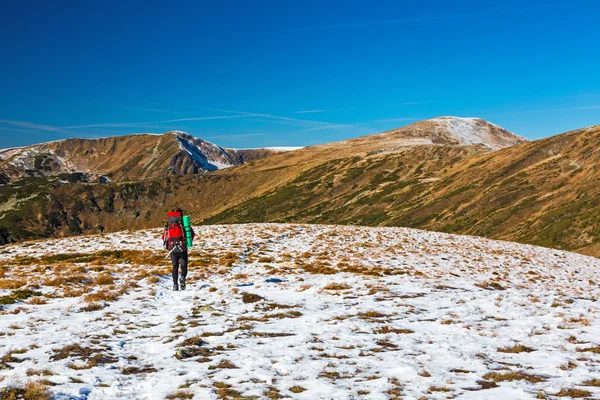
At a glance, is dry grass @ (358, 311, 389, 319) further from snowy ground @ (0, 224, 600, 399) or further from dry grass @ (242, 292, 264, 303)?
dry grass @ (242, 292, 264, 303)

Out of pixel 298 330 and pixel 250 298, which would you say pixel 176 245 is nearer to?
pixel 250 298

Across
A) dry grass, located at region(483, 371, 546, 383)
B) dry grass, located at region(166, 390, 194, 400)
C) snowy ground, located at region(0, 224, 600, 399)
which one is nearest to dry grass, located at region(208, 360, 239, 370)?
snowy ground, located at region(0, 224, 600, 399)

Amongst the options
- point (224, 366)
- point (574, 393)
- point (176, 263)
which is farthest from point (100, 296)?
point (574, 393)

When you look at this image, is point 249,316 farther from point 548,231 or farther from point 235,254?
point 548,231

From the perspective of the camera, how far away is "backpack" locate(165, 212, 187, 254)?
65.4 ft

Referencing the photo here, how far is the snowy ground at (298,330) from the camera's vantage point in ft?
30.2

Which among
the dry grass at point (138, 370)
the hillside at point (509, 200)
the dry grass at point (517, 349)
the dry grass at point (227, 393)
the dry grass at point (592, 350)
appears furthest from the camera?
the hillside at point (509, 200)

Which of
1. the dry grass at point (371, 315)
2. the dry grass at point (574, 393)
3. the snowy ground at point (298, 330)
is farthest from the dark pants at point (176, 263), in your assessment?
the dry grass at point (574, 393)

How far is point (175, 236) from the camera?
65.5 ft

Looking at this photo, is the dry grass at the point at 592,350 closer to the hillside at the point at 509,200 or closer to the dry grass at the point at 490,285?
the dry grass at the point at 490,285

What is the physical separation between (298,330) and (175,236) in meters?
8.96

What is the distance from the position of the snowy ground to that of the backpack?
212 cm

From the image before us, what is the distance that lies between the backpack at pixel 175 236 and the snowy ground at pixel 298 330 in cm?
212

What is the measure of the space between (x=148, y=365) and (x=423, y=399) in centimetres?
653
